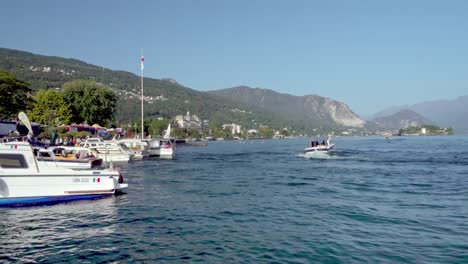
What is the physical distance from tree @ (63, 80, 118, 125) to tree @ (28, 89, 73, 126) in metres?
7.69

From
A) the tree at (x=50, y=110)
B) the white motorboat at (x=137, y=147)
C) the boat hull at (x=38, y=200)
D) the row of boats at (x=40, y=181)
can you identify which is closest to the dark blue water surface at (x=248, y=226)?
the boat hull at (x=38, y=200)

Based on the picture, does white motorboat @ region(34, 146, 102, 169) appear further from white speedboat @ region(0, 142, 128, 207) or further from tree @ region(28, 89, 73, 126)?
tree @ region(28, 89, 73, 126)

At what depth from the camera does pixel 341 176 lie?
34.7 m

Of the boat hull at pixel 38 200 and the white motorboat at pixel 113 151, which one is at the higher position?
the white motorboat at pixel 113 151

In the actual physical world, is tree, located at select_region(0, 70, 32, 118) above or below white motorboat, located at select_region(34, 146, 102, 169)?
above

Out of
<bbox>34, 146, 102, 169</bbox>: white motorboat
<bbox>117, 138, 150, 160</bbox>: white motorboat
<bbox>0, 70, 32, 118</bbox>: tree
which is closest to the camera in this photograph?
<bbox>34, 146, 102, 169</bbox>: white motorboat

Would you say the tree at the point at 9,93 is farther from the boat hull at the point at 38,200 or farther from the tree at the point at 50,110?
the boat hull at the point at 38,200

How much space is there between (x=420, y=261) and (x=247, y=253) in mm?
5314

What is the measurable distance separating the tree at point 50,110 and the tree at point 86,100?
7.69 meters

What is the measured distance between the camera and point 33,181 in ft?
64.8

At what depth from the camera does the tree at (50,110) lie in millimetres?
82125

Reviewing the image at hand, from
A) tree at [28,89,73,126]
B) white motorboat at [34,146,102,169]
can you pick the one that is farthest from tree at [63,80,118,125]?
white motorboat at [34,146,102,169]

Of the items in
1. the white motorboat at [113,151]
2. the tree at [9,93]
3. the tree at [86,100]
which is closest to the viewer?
the white motorboat at [113,151]

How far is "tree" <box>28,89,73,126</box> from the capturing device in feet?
269
